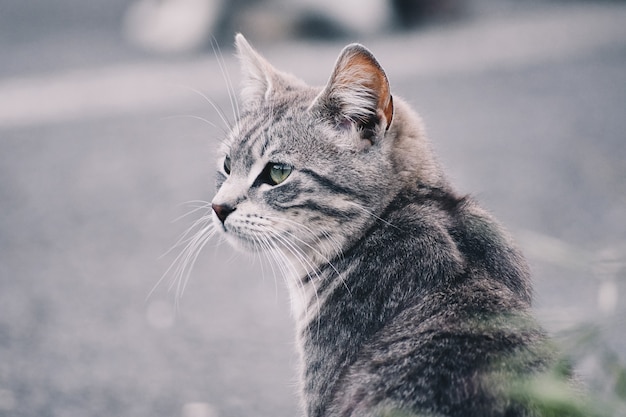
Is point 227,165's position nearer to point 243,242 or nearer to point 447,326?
point 243,242

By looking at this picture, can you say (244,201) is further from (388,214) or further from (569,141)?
(569,141)

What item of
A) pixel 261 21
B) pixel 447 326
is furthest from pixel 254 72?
pixel 261 21

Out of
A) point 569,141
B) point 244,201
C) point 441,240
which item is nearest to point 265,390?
point 244,201

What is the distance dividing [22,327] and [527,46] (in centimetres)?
625

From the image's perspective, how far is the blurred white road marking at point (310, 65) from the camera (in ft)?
22.3

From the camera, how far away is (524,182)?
510 cm

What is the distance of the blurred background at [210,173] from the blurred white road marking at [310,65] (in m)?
0.03

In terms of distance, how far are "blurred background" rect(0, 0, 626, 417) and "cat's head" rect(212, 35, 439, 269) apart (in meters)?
0.45

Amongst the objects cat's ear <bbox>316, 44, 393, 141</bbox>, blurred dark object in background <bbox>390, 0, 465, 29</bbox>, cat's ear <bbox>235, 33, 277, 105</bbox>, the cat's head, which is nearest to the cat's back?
the cat's head

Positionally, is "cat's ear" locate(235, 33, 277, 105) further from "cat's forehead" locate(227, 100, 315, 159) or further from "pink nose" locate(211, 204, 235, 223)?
"pink nose" locate(211, 204, 235, 223)

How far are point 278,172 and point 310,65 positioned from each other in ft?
17.1

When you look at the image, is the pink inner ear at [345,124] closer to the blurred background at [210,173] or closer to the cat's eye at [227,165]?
the cat's eye at [227,165]

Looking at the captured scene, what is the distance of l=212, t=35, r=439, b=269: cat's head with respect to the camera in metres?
2.36

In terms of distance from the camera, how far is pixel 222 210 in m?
2.43
